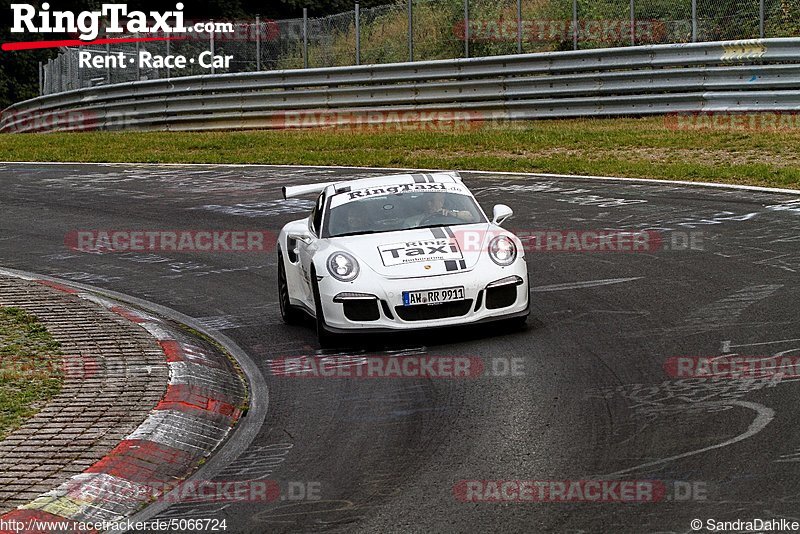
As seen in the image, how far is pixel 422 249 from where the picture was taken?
33.3 feet

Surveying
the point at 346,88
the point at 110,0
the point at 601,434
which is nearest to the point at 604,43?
the point at 346,88

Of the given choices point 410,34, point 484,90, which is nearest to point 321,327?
point 484,90

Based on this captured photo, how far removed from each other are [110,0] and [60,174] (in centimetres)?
Result: 4126

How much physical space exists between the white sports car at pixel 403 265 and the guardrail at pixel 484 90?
1375 cm

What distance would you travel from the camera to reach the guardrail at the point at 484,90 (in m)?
23.5

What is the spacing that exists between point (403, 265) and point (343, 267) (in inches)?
19.8

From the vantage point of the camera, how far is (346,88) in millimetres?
28219

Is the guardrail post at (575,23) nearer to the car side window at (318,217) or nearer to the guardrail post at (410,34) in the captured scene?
the guardrail post at (410,34)

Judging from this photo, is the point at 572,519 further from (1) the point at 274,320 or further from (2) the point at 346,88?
(2) the point at 346,88

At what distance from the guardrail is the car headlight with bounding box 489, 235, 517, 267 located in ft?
46.3
